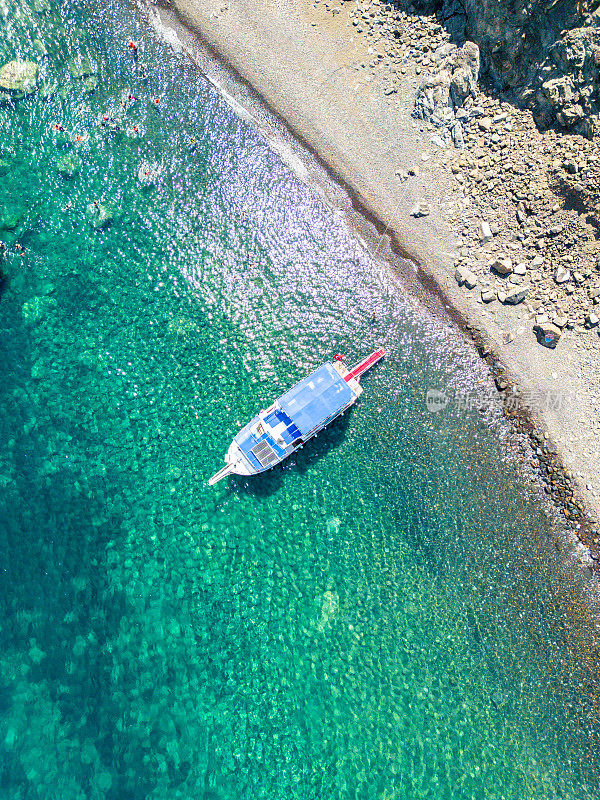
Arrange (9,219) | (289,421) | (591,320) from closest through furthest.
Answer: (289,421) < (591,320) < (9,219)

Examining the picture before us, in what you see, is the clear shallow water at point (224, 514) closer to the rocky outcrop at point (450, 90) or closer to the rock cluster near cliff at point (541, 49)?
the rocky outcrop at point (450, 90)

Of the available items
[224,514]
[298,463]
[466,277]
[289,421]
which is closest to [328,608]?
[224,514]

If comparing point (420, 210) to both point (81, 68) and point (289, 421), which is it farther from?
point (81, 68)

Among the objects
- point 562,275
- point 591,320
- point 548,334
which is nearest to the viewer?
point 562,275

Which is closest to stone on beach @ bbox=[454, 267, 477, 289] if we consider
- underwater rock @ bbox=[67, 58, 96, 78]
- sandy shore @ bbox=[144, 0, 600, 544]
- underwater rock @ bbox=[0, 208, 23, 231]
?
sandy shore @ bbox=[144, 0, 600, 544]

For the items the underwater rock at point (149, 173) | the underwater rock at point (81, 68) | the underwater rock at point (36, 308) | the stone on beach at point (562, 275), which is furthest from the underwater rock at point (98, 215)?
the stone on beach at point (562, 275)

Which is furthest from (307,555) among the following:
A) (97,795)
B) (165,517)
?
(97,795)

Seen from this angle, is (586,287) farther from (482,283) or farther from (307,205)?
(307,205)
